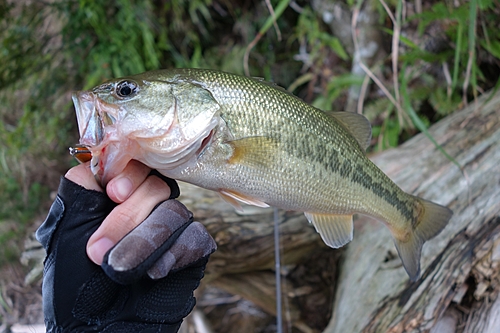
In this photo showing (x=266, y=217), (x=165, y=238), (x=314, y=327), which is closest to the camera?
(x=165, y=238)

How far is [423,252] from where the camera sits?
179 centimetres

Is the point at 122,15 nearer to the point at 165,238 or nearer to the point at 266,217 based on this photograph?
the point at 266,217

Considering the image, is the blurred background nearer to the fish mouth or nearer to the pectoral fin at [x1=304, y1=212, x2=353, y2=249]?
the pectoral fin at [x1=304, y1=212, x2=353, y2=249]

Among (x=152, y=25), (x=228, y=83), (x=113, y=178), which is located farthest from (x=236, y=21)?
(x=113, y=178)

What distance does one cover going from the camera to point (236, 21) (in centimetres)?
346

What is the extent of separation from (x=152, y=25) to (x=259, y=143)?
91.7 inches

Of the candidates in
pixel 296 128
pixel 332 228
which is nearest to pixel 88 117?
pixel 296 128

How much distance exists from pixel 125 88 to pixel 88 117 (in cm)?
14

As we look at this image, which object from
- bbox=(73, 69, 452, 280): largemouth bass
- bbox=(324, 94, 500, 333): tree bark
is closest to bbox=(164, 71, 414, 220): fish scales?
bbox=(73, 69, 452, 280): largemouth bass

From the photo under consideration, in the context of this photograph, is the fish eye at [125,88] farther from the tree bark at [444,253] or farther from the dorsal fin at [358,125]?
the tree bark at [444,253]

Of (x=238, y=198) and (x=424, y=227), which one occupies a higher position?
(x=238, y=198)

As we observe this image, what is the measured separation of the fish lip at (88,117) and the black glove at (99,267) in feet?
0.45

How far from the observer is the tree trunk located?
1.60 metres

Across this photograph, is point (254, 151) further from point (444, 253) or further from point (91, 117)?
point (444, 253)
